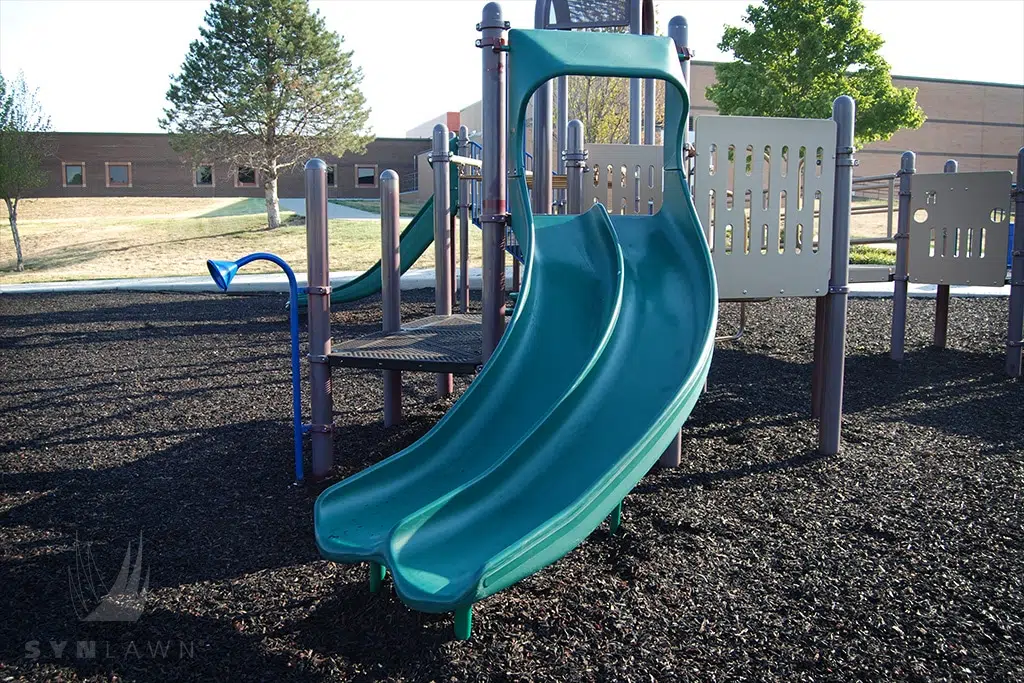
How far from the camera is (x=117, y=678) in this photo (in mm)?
2748

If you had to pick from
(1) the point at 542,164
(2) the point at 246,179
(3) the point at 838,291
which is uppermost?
(2) the point at 246,179

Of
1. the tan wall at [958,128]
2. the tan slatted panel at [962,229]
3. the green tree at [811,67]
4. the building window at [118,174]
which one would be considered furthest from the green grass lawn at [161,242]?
the tan wall at [958,128]

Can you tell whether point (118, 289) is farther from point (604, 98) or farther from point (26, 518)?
point (604, 98)

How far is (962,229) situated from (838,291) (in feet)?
13.9

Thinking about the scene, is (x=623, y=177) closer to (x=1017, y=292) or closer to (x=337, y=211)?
(x=1017, y=292)

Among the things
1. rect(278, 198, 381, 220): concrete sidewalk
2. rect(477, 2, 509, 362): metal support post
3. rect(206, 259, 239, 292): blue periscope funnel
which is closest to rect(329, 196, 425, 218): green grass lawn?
rect(278, 198, 381, 220): concrete sidewalk

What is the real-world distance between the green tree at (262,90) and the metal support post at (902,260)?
79.7ft

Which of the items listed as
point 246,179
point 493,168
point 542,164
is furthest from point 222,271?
point 246,179

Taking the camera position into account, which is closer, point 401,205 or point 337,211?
point 337,211

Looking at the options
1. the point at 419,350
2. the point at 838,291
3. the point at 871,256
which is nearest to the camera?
the point at 419,350

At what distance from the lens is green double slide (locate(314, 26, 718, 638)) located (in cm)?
299

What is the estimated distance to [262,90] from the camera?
1172 inches

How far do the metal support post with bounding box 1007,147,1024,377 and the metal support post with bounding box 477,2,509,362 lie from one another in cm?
539

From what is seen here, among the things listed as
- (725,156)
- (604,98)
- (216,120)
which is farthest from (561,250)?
(216,120)
